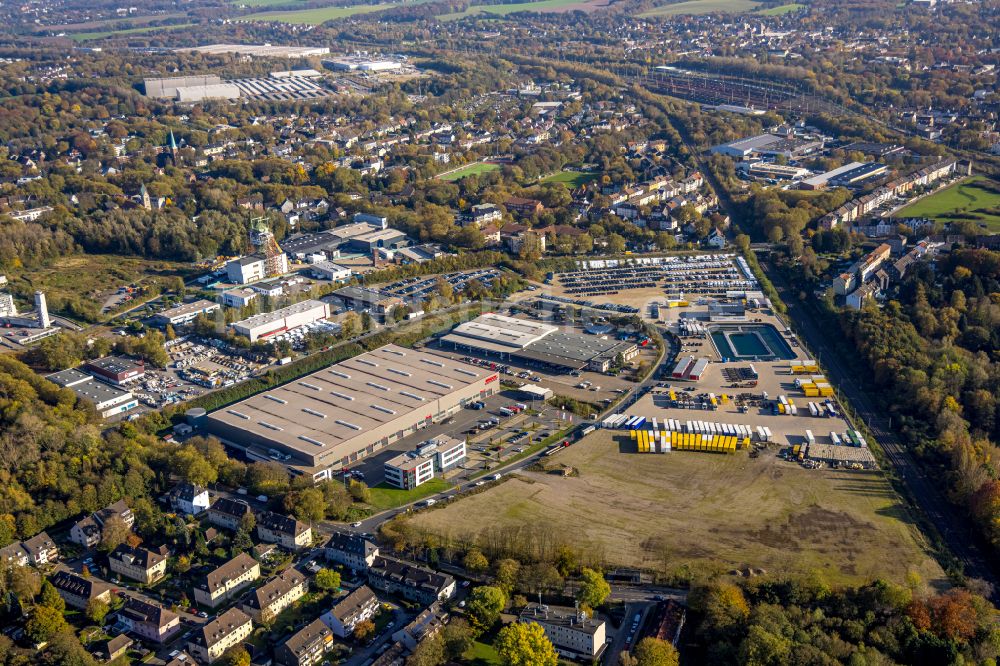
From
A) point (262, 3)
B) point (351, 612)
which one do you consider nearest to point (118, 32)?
point (262, 3)

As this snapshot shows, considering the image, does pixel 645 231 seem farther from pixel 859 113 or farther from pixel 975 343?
pixel 859 113

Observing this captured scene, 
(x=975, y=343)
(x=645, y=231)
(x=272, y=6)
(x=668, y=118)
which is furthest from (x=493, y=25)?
(x=975, y=343)

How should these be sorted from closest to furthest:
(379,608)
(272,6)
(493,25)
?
1. (379,608)
2. (493,25)
3. (272,6)

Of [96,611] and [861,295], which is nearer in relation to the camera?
[96,611]

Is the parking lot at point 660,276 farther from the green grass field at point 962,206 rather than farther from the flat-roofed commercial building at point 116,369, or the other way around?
the flat-roofed commercial building at point 116,369

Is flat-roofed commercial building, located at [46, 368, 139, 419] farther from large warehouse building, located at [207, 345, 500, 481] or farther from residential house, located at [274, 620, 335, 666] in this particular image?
residential house, located at [274, 620, 335, 666]

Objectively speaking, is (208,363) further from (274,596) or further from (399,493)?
(274,596)
